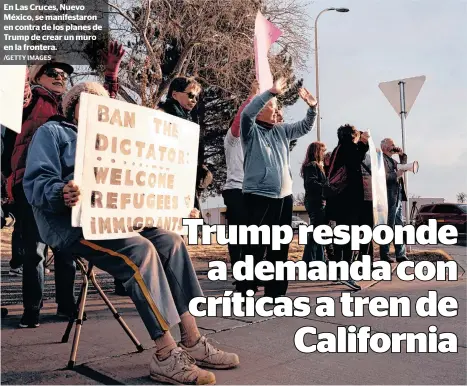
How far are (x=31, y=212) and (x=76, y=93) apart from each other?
1075 millimetres

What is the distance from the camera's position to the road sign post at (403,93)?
8555 millimetres

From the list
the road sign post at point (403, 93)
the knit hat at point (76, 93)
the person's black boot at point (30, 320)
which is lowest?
the person's black boot at point (30, 320)

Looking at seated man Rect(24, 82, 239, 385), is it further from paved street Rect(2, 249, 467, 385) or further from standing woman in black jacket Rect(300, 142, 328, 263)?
standing woman in black jacket Rect(300, 142, 328, 263)

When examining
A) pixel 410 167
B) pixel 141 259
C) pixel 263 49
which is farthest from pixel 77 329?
pixel 410 167

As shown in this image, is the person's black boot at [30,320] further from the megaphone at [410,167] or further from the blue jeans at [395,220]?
the megaphone at [410,167]

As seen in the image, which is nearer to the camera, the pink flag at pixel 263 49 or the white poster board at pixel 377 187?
the pink flag at pixel 263 49

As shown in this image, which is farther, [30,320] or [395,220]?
[395,220]

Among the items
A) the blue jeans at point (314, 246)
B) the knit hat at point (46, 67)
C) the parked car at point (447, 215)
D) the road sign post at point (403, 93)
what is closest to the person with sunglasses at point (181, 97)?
the knit hat at point (46, 67)

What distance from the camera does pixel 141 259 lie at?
2592 mm

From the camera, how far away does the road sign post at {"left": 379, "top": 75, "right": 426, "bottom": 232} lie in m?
8.55

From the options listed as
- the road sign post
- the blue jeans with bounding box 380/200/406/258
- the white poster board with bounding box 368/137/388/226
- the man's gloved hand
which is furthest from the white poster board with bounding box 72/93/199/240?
the road sign post

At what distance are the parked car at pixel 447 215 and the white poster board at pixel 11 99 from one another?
1779cm

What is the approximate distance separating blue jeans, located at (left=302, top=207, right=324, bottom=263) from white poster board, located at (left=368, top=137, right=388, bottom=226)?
0.58 m

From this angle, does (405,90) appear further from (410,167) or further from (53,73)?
(53,73)
